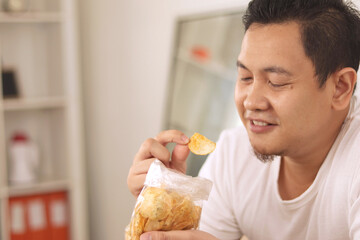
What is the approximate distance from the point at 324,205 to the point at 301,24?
486mm

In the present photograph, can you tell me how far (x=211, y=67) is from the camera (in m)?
2.00

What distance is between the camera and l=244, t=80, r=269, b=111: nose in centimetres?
113

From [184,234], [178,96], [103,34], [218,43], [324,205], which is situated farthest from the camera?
[103,34]

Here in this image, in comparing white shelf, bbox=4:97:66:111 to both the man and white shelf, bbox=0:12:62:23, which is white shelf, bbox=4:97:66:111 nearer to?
white shelf, bbox=0:12:62:23

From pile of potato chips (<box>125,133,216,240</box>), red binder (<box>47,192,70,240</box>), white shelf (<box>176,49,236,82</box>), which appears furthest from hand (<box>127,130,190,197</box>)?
red binder (<box>47,192,70,240</box>)

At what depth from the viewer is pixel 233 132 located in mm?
1514

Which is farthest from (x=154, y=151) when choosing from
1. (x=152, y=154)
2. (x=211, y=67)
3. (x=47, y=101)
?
(x=47, y=101)

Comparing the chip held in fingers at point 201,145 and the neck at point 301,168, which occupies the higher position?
the chip held in fingers at point 201,145

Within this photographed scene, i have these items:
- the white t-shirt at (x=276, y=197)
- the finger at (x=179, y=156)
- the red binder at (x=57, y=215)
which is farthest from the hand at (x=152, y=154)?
the red binder at (x=57, y=215)

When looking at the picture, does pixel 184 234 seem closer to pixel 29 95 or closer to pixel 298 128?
pixel 298 128

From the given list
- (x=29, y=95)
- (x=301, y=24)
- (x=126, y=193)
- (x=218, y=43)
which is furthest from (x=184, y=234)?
(x=29, y=95)

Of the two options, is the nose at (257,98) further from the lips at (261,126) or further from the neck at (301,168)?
the neck at (301,168)

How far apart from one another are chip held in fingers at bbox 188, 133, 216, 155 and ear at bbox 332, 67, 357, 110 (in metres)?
0.34

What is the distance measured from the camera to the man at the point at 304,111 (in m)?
1.11
